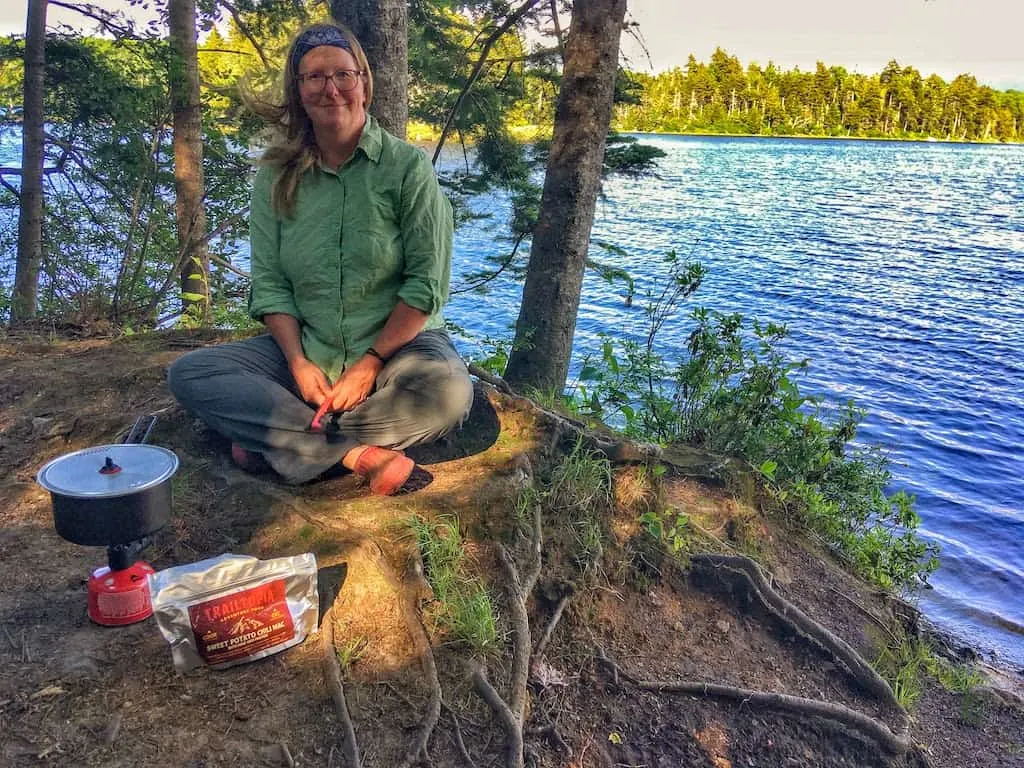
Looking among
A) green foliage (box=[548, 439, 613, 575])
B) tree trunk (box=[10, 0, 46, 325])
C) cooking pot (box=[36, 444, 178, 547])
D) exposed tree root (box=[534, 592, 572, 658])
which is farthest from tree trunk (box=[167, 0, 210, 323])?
exposed tree root (box=[534, 592, 572, 658])

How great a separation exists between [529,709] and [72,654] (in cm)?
157

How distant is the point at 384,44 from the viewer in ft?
15.6

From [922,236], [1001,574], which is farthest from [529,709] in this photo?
[922,236]

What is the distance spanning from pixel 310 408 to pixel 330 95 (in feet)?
4.61

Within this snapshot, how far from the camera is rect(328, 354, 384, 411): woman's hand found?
11.5 feet

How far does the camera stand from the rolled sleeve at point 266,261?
12.1ft

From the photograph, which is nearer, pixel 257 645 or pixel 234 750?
pixel 234 750

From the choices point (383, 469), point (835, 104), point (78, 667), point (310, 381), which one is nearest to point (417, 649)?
point (383, 469)

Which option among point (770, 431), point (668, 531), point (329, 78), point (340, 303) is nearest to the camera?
point (329, 78)

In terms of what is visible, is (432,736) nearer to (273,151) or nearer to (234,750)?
(234,750)

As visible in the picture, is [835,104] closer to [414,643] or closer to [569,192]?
[569,192]

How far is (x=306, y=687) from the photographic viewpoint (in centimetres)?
256

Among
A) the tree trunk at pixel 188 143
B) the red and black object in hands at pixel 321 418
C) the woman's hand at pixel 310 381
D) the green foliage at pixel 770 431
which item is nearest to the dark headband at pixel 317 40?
the woman's hand at pixel 310 381

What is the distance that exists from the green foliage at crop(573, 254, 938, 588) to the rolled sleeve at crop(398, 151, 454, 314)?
6.34ft
